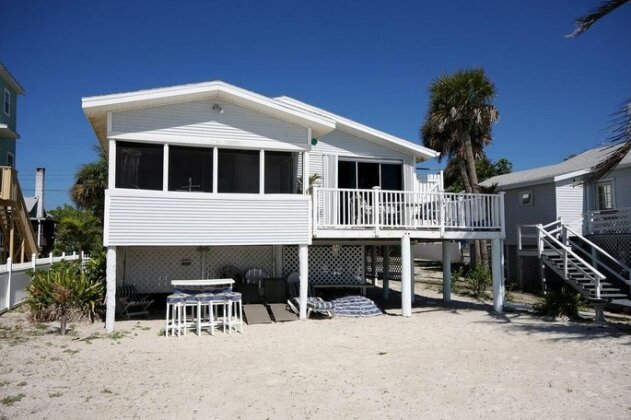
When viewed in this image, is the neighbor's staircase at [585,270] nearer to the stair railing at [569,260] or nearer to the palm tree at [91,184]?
the stair railing at [569,260]

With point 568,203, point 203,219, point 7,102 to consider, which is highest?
point 7,102

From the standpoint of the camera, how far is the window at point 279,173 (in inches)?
505

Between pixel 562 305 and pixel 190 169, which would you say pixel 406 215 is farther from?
pixel 190 169

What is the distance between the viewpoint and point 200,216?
1188 cm

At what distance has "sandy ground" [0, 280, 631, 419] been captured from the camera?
5.99 meters

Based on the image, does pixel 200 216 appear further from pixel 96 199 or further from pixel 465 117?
pixel 96 199

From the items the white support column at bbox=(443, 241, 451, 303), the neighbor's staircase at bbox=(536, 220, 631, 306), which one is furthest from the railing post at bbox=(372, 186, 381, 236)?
the neighbor's staircase at bbox=(536, 220, 631, 306)

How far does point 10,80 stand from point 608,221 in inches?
1122

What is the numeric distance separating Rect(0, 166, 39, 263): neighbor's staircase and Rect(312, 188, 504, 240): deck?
11437 mm

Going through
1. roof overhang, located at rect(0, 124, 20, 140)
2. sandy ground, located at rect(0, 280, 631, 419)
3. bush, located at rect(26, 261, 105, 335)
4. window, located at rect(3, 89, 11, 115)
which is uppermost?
window, located at rect(3, 89, 11, 115)

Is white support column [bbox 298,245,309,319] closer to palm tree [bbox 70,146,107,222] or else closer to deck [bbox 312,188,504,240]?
deck [bbox 312,188,504,240]

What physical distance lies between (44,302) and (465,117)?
63.0 feet

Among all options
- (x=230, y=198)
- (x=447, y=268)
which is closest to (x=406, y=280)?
(x=447, y=268)

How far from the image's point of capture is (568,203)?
21.0 metres
